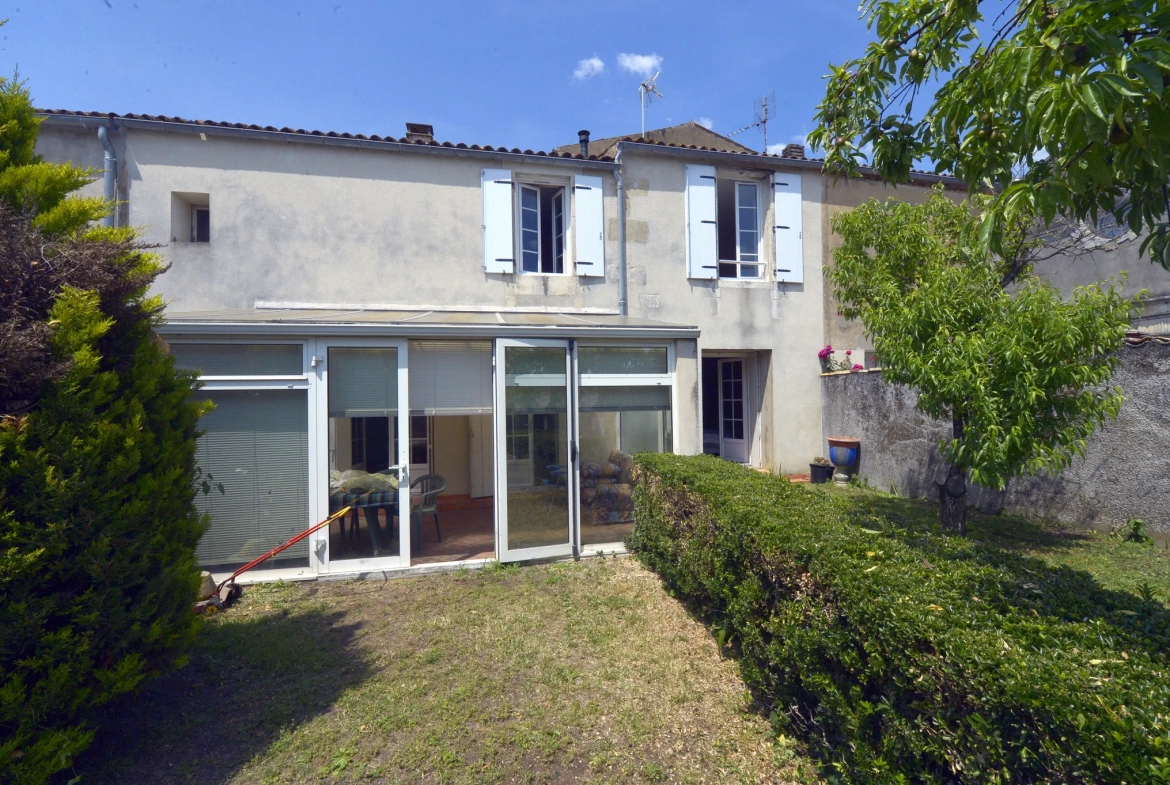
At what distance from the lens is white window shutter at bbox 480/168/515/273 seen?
947 cm

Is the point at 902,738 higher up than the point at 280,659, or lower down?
higher up

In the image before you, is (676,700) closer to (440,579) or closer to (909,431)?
(440,579)

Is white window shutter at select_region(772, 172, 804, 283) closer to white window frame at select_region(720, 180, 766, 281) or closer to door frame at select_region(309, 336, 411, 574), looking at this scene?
white window frame at select_region(720, 180, 766, 281)

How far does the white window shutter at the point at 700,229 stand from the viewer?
33.9 ft

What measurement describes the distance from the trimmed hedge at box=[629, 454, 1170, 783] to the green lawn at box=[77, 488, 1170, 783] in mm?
544

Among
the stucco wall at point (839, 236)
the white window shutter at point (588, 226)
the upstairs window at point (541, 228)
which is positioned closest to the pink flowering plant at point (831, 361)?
the stucco wall at point (839, 236)

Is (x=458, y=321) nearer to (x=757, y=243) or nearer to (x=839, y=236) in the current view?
(x=757, y=243)

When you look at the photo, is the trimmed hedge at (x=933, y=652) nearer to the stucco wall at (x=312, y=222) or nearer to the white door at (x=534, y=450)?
the white door at (x=534, y=450)

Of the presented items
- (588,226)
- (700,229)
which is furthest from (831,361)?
(588,226)

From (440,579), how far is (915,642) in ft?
15.9

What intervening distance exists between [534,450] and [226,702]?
361 centimetres

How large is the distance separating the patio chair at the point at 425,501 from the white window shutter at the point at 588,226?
4.11 metres

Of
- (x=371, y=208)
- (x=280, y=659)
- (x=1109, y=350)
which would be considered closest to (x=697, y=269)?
(x=371, y=208)

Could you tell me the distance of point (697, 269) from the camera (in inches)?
408
